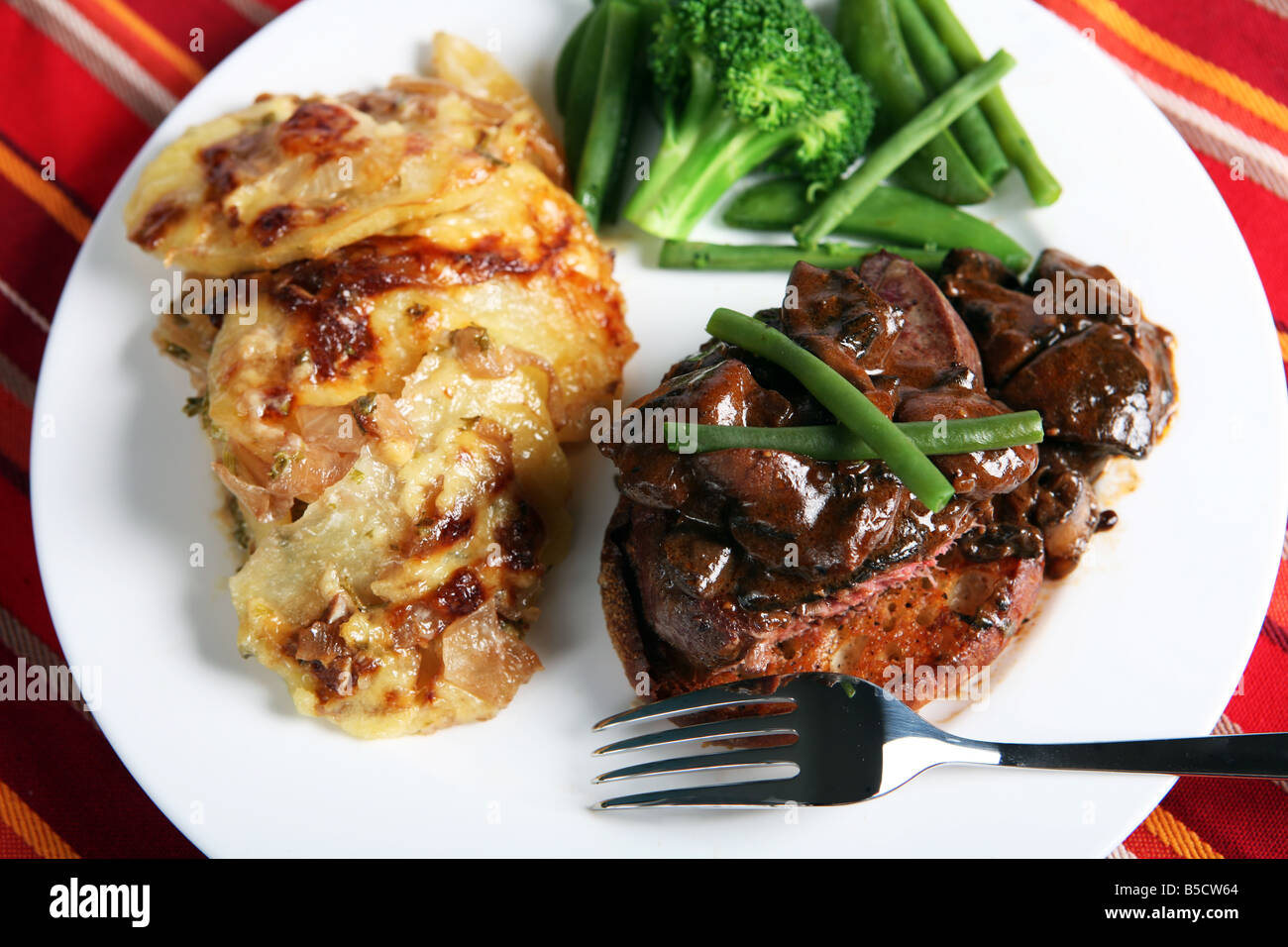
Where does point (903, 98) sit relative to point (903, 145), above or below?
above

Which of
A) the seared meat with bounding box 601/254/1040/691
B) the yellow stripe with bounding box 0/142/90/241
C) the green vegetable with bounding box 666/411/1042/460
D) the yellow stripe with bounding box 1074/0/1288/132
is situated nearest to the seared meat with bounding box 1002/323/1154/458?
the seared meat with bounding box 601/254/1040/691

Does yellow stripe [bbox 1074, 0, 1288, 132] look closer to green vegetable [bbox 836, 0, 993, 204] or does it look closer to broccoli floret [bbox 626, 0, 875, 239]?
green vegetable [bbox 836, 0, 993, 204]

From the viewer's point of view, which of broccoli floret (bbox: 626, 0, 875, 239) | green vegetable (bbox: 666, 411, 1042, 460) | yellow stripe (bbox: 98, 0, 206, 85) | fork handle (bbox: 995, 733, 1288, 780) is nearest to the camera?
green vegetable (bbox: 666, 411, 1042, 460)

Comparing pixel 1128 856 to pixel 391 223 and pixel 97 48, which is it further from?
pixel 97 48

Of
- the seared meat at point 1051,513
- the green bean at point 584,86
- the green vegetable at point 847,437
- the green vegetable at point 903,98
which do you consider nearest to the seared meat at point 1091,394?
the seared meat at point 1051,513

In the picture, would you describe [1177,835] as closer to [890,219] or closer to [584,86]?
[890,219]

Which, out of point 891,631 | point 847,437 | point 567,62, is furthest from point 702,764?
point 567,62

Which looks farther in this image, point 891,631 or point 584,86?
point 584,86
